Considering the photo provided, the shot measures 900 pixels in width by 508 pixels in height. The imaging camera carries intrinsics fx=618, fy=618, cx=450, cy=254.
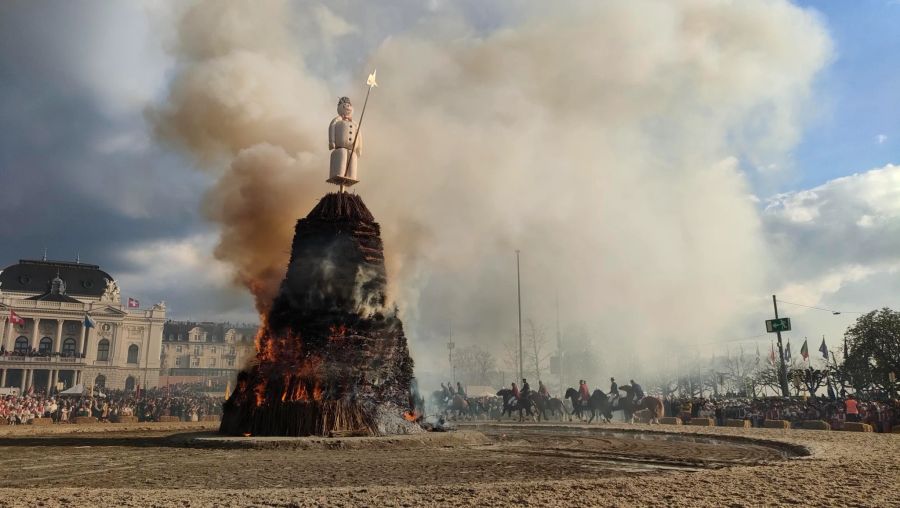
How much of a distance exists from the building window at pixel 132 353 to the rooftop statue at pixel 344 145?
12475 centimetres

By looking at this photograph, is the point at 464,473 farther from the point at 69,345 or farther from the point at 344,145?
the point at 69,345

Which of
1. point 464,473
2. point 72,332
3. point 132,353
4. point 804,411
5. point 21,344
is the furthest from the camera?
point 132,353

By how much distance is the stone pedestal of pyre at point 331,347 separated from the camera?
2139 centimetres

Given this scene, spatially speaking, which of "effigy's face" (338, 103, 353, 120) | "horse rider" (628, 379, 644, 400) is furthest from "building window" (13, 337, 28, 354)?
"horse rider" (628, 379, 644, 400)

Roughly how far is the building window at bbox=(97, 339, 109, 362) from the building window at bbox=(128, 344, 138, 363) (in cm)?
441

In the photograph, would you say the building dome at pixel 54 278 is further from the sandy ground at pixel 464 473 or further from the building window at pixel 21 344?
the sandy ground at pixel 464 473

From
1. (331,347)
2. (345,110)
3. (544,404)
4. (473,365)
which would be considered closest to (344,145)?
(345,110)

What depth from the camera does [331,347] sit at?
886 inches

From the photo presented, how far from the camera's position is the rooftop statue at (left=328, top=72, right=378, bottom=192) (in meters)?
26.7

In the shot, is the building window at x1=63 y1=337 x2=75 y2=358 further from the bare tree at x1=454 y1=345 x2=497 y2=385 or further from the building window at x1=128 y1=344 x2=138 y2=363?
the bare tree at x1=454 y1=345 x2=497 y2=385

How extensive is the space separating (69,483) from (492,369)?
14499 centimetres

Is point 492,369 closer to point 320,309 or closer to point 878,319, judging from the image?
point 878,319

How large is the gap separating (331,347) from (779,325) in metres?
35.7

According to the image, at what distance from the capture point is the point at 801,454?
56.0 ft
